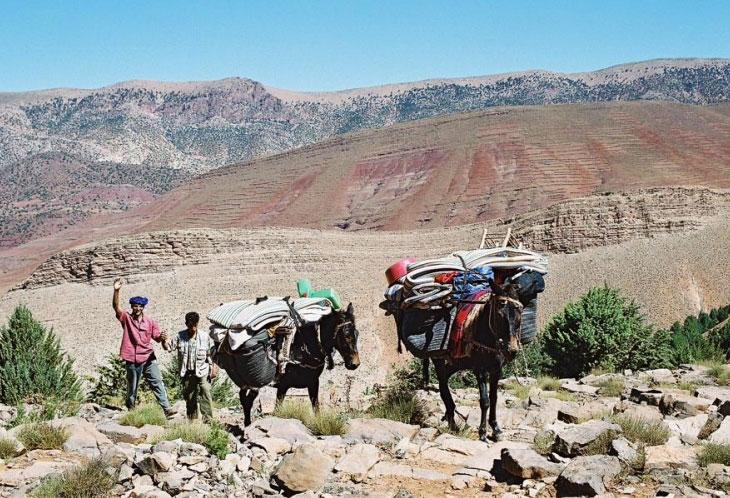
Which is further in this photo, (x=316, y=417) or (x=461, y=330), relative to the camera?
(x=461, y=330)

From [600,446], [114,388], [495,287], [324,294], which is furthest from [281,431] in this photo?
[114,388]

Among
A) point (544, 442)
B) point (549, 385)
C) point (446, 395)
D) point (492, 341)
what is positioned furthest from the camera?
point (549, 385)

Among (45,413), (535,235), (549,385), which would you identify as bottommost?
(549,385)

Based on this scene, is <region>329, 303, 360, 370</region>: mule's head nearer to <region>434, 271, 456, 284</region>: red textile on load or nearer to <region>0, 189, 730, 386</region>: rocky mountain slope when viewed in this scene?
<region>434, 271, 456, 284</region>: red textile on load

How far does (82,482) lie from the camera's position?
20.5ft

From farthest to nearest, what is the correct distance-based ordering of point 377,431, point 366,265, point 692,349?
point 366,265
point 692,349
point 377,431

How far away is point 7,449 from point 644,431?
20.8 feet

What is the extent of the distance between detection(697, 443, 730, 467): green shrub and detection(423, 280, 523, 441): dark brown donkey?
2.19m

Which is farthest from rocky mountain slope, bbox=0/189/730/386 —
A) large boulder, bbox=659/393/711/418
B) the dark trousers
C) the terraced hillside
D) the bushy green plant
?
the terraced hillside

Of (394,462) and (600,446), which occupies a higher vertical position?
(600,446)

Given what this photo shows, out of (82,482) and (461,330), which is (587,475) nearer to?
(461,330)

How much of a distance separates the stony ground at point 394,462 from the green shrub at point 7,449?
0.30 ft

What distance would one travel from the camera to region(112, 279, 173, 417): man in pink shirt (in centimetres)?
1005

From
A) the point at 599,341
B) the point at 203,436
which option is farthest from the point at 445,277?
the point at 599,341
